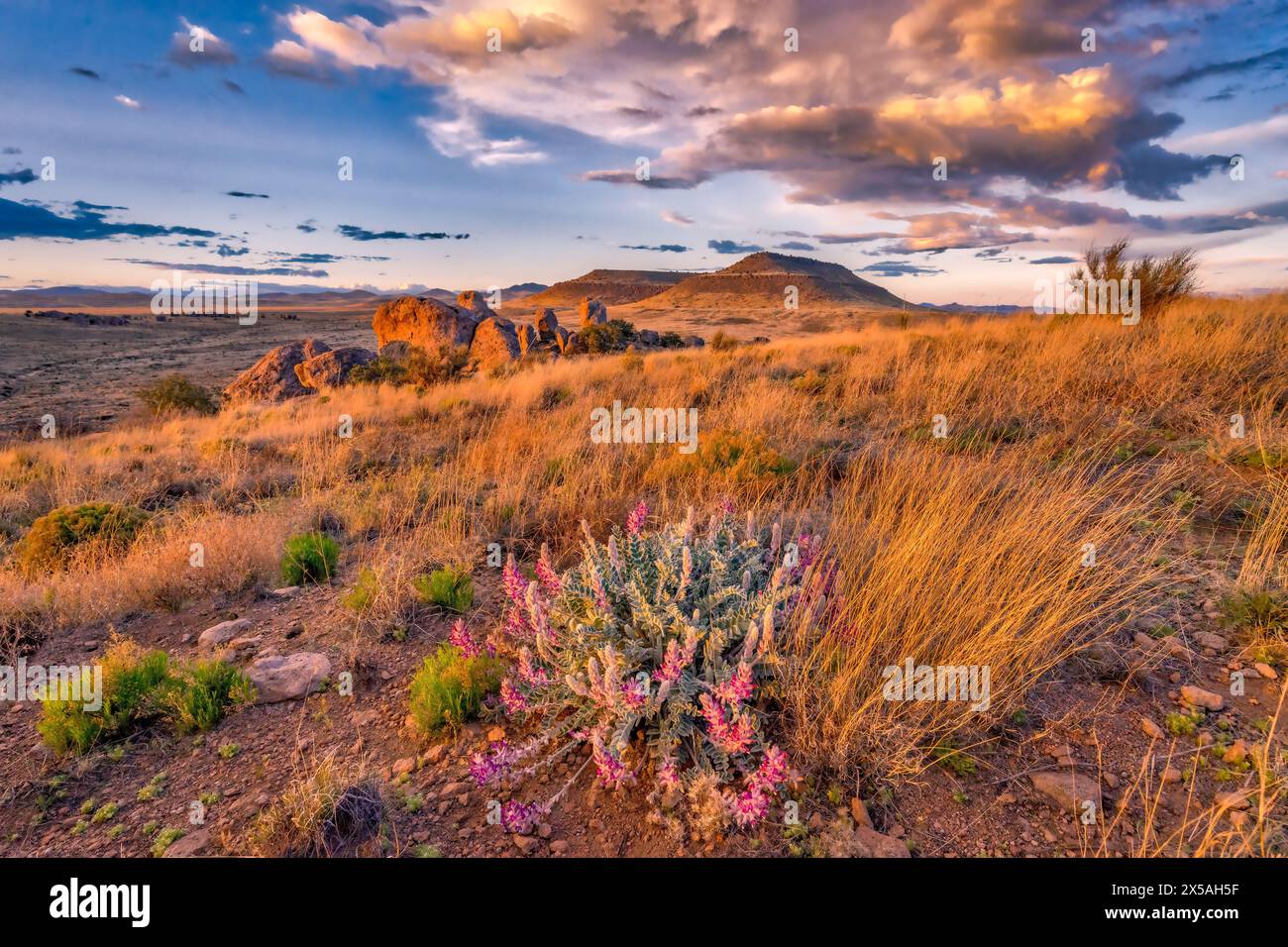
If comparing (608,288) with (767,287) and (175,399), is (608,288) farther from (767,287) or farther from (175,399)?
(175,399)

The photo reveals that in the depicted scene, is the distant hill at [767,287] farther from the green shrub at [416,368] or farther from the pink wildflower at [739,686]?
the pink wildflower at [739,686]

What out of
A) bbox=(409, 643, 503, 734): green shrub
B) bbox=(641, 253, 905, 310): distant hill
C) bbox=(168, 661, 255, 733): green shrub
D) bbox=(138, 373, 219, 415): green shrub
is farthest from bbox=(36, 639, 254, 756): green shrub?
bbox=(641, 253, 905, 310): distant hill

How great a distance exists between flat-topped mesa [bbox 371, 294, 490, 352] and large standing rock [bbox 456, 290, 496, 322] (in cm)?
69

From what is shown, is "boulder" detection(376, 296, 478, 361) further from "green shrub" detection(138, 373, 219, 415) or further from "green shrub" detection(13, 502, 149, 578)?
"green shrub" detection(13, 502, 149, 578)

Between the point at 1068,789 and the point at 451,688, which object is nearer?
the point at 1068,789

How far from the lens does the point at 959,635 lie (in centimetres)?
258

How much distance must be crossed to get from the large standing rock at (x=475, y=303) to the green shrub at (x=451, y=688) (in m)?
23.9

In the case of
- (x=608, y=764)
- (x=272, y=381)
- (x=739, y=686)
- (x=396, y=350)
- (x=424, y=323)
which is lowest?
(x=608, y=764)

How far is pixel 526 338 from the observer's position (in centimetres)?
2381

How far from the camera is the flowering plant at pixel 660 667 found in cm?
205

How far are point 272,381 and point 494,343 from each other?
7.30m

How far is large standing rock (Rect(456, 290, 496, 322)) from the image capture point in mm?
25297

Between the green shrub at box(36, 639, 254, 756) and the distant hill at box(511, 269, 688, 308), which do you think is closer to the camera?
the green shrub at box(36, 639, 254, 756)

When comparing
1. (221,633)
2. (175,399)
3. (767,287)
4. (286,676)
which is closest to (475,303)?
(175,399)
